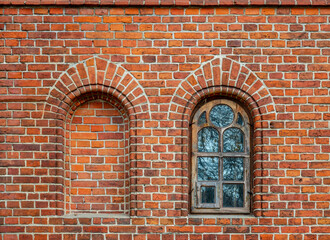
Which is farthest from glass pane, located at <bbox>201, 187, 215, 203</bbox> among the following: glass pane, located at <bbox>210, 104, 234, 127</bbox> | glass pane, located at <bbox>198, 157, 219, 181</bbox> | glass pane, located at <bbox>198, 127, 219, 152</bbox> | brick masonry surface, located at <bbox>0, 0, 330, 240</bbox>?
glass pane, located at <bbox>210, 104, 234, 127</bbox>

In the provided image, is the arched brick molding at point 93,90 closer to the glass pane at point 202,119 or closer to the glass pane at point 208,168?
the glass pane at point 202,119

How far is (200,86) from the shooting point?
4648 millimetres

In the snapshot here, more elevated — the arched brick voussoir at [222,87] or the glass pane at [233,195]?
the arched brick voussoir at [222,87]

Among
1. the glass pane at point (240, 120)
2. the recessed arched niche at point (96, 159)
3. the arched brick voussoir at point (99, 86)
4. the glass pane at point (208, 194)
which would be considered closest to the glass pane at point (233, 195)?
the glass pane at point (208, 194)

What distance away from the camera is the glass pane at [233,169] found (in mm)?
4770

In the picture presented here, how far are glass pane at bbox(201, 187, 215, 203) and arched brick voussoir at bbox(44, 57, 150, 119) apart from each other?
1088 mm

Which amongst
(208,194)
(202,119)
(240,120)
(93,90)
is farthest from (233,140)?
(93,90)

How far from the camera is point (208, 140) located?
4.79 metres

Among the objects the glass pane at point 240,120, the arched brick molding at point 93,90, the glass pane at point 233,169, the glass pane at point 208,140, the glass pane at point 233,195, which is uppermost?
the arched brick molding at point 93,90

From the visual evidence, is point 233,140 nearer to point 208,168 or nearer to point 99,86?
point 208,168

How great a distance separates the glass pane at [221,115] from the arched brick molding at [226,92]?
0.72 feet

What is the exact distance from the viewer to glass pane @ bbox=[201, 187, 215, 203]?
475cm

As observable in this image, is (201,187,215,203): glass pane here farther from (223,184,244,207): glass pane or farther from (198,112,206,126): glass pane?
(198,112,206,126): glass pane

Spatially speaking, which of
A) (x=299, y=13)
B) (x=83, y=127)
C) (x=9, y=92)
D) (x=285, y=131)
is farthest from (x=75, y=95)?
(x=299, y=13)
